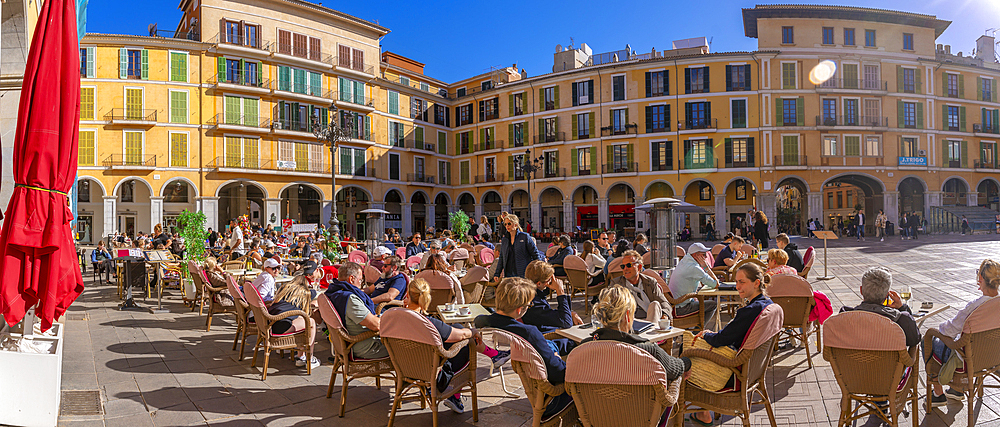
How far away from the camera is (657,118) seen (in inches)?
1248

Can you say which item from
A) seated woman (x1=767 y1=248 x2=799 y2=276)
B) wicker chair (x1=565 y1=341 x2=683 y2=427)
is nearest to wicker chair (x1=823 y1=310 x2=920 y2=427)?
wicker chair (x1=565 y1=341 x2=683 y2=427)

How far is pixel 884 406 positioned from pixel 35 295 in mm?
5544

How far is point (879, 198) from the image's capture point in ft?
101

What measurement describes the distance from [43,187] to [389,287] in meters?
3.20

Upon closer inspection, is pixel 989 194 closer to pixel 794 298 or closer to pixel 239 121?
pixel 794 298

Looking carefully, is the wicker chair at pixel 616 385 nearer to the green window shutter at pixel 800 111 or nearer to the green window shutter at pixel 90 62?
the green window shutter at pixel 90 62

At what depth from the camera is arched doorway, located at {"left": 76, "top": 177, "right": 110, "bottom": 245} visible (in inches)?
1085

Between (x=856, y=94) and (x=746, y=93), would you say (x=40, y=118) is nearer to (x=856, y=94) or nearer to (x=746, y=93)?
(x=746, y=93)

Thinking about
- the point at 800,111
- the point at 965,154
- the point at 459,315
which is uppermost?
the point at 800,111

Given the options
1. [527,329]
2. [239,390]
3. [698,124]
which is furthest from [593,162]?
[527,329]

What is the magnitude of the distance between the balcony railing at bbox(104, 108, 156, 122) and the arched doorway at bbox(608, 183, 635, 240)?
2568 centimetres

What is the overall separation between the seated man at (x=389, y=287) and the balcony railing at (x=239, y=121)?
25551 millimetres

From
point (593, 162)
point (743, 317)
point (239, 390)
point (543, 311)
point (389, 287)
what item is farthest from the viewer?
point (593, 162)

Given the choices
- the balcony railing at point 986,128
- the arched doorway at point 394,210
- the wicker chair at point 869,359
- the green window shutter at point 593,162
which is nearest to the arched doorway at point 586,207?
the green window shutter at point 593,162
